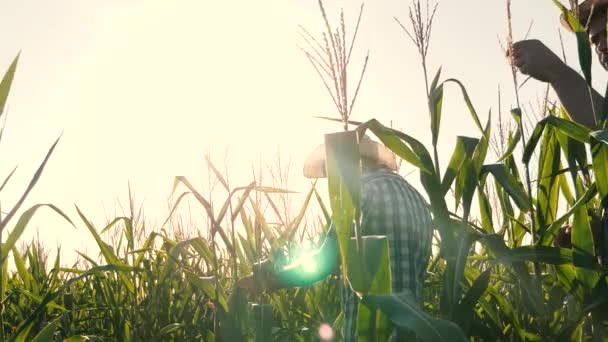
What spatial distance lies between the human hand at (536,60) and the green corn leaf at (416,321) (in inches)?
40.5

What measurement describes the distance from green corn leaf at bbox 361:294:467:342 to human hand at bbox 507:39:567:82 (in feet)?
3.38

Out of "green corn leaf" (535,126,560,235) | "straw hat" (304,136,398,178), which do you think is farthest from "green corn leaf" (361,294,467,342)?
"straw hat" (304,136,398,178)

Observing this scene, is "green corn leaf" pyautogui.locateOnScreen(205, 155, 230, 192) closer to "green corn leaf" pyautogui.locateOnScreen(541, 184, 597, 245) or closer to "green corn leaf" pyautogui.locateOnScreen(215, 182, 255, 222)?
"green corn leaf" pyautogui.locateOnScreen(215, 182, 255, 222)

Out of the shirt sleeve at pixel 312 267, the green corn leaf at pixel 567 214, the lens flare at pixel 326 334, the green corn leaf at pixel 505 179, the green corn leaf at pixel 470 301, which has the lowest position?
the lens flare at pixel 326 334

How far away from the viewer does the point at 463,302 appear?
1.56m

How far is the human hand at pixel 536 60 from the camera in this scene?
1969 mm

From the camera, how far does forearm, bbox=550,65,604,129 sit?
1952 millimetres

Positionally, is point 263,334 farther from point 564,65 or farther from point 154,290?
point 564,65

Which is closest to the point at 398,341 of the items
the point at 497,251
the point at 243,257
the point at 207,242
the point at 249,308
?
the point at 497,251

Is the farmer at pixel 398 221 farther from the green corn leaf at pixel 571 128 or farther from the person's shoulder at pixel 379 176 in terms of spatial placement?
the green corn leaf at pixel 571 128

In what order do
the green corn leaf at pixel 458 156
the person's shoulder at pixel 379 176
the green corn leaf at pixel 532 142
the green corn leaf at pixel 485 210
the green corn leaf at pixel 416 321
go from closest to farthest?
the green corn leaf at pixel 416 321 → the green corn leaf at pixel 458 156 → the green corn leaf at pixel 532 142 → the green corn leaf at pixel 485 210 → the person's shoulder at pixel 379 176

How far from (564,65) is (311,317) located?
1335mm

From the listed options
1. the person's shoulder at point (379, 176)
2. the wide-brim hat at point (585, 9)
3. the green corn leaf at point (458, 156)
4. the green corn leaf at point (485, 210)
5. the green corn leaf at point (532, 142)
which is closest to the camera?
the green corn leaf at point (458, 156)

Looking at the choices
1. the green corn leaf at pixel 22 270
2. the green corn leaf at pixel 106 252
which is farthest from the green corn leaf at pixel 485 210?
the green corn leaf at pixel 22 270
